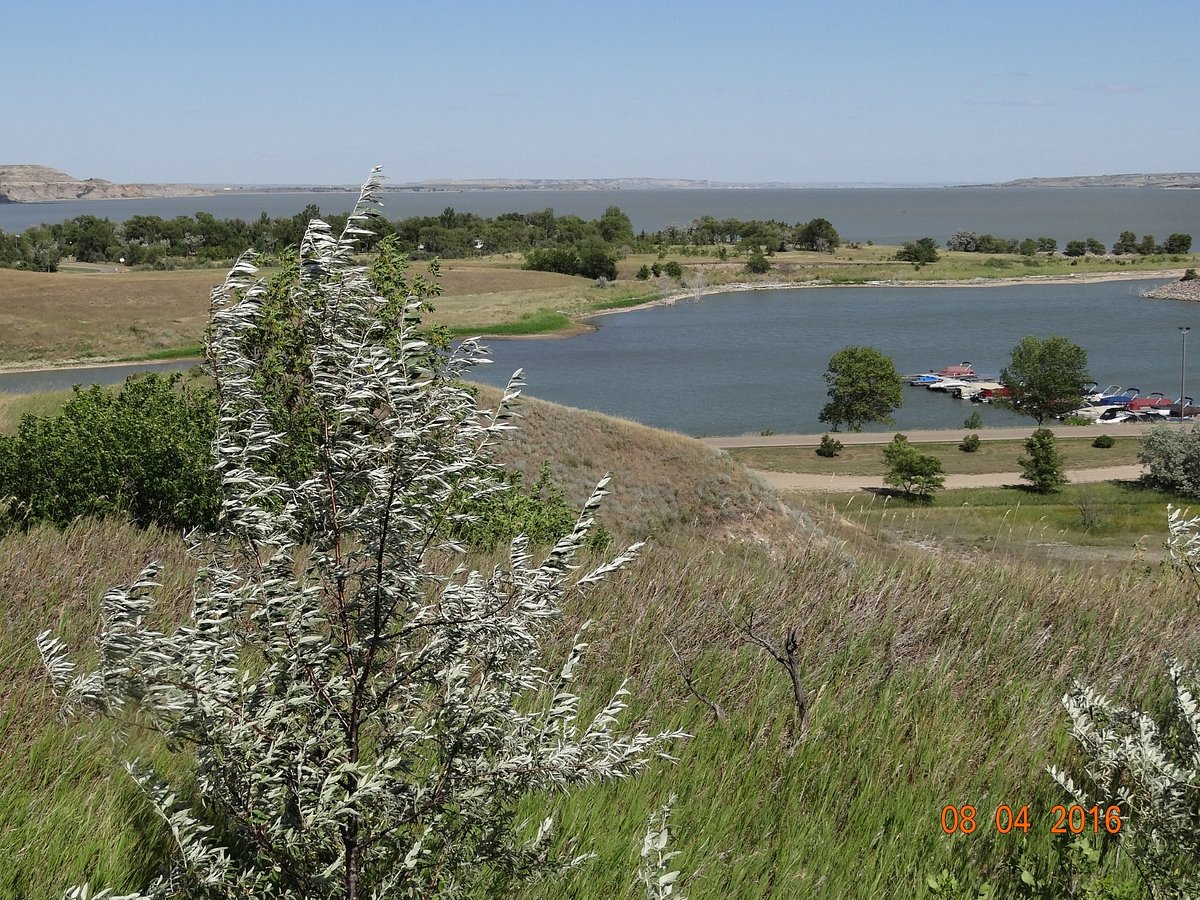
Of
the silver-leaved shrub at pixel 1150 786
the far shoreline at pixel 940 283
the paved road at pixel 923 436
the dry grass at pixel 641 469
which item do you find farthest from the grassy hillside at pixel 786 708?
the far shoreline at pixel 940 283

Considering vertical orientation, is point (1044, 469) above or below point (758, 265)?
below

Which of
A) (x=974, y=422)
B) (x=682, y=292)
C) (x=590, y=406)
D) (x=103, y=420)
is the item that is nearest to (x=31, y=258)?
(x=682, y=292)

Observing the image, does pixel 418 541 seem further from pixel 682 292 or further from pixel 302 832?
pixel 682 292

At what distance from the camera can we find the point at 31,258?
12362 cm

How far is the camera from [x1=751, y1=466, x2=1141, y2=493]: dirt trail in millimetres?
45969

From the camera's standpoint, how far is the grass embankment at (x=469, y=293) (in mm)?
78438

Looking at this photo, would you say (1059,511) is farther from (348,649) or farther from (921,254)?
(921,254)

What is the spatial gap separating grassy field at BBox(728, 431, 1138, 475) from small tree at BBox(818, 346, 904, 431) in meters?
10.7

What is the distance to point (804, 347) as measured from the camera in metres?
95.5

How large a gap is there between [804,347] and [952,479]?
153 ft

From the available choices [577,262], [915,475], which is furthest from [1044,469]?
[577,262]

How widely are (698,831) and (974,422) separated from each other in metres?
66.8

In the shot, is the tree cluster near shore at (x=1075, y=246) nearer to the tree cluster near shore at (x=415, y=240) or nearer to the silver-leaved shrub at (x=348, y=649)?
the tree cluster near shore at (x=415, y=240)

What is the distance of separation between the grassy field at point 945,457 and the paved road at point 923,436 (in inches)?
44.1
